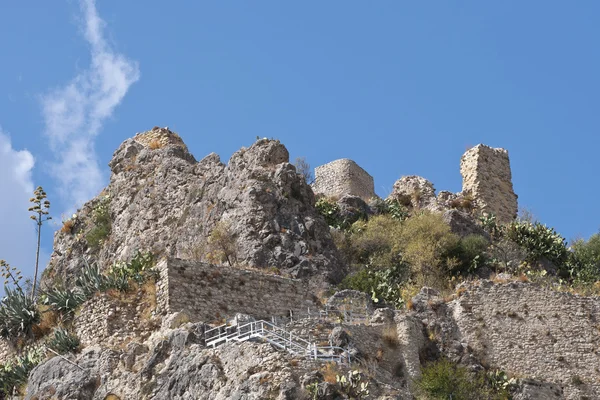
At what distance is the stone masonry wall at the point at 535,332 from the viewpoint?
37344mm

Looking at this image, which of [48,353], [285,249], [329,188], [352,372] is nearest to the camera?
[352,372]

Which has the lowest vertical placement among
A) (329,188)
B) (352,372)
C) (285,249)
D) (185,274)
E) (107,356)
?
(352,372)

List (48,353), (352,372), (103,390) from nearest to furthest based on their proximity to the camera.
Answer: (352,372)
(103,390)
(48,353)

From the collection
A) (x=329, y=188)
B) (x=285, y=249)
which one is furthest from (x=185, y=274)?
(x=329, y=188)

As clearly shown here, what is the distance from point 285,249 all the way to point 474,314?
6744 mm

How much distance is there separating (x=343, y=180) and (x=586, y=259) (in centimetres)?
1347

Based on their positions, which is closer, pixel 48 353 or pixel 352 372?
pixel 352 372

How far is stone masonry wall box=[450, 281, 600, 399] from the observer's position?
37.3m

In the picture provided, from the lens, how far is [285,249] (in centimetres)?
4200

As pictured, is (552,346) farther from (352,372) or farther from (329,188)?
(329,188)

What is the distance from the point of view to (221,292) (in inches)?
1454

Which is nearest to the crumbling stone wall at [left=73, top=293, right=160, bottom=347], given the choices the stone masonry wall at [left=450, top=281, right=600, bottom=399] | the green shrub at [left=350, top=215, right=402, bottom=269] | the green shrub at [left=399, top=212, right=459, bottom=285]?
the stone masonry wall at [left=450, top=281, right=600, bottom=399]

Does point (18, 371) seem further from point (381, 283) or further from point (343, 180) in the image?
point (343, 180)

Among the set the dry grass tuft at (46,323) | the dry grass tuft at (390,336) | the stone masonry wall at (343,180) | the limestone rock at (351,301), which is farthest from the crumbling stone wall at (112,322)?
the stone masonry wall at (343,180)
